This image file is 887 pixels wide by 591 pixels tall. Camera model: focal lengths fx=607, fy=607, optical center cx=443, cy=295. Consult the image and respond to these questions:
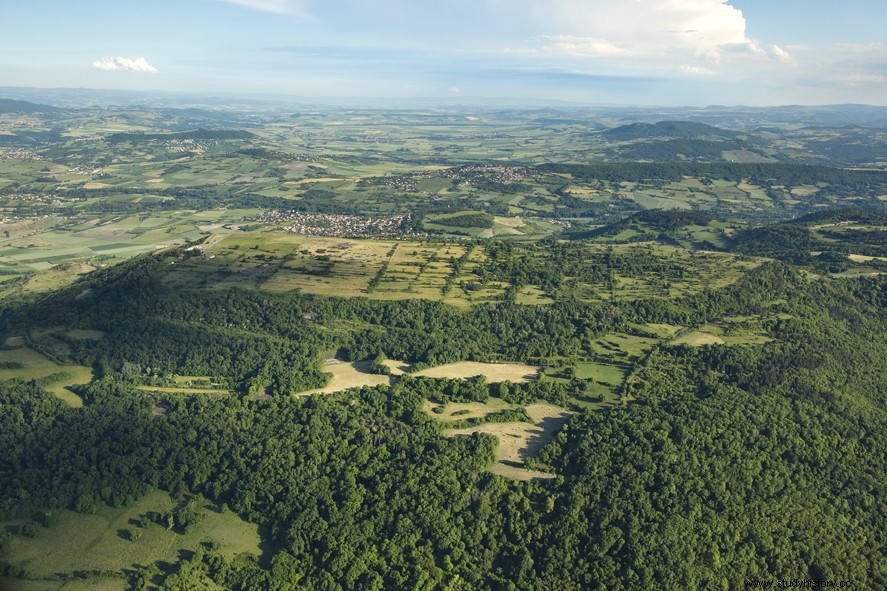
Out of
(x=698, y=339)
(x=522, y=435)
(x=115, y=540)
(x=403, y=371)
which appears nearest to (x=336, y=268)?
(x=403, y=371)

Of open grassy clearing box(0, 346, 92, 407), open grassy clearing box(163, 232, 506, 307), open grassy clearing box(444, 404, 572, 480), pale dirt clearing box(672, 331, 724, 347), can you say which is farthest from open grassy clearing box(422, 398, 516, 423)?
open grassy clearing box(0, 346, 92, 407)

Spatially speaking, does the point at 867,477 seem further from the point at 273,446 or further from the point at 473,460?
the point at 273,446

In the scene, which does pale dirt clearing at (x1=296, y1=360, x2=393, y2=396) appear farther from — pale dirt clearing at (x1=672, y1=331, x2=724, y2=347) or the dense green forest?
pale dirt clearing at (x1=672, y1=331, x2=724, y2=347)

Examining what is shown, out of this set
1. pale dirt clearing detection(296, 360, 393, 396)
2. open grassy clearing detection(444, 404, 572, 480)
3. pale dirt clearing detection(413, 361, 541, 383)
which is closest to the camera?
open grassy clearing detection(444, 404, 572, 480)

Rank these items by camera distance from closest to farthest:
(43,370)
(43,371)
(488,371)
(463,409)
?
(463,409), (43,371), (43,370), (488,371)

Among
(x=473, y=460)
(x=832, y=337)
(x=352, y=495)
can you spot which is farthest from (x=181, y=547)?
(x=832, y=337)

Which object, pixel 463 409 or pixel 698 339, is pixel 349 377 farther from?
pixel 698 339

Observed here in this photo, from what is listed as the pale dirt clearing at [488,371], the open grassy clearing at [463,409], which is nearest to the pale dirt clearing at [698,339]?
the pale dirt clearing at [488,371]
